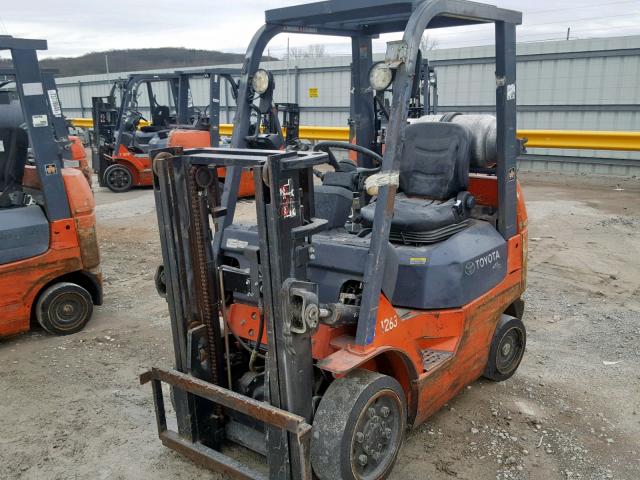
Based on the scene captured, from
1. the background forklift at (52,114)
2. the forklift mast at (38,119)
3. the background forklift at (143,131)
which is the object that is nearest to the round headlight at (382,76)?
the forklift mast at (38,119)

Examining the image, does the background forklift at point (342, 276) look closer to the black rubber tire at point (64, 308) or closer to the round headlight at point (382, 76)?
the round headlight at point (382, 76)

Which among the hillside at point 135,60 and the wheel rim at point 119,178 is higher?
the hillside at point 135,60

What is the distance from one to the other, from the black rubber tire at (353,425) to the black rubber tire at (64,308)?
3.37 metres

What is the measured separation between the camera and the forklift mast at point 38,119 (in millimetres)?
4938

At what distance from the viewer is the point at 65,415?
13.3 ft

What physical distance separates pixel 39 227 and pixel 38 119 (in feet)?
2.98

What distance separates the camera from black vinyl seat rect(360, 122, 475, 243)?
366 cm

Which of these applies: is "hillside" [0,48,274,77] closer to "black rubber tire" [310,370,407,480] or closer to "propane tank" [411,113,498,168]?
"propane tank" [411,113,498,168]

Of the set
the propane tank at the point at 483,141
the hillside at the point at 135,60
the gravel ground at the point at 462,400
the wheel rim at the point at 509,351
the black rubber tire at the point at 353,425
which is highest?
the hillside at the point at 135,60

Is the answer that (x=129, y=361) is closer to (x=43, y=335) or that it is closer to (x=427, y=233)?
(x=43, y=335)


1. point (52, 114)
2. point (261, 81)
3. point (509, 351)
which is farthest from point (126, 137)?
point (509, 351)

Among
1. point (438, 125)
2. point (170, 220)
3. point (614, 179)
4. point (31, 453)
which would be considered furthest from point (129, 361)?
point (614, 179)

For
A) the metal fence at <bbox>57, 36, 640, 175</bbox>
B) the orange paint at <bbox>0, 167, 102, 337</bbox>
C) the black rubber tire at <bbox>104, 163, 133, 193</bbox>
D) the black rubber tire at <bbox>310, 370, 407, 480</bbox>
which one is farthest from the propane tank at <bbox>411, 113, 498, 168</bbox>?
the black rubber tire at <bbox>104, 163, 133, 193</bbox>

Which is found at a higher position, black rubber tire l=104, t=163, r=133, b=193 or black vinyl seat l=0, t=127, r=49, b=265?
black vinyl seat l=0, t=127, r=49, b=265
